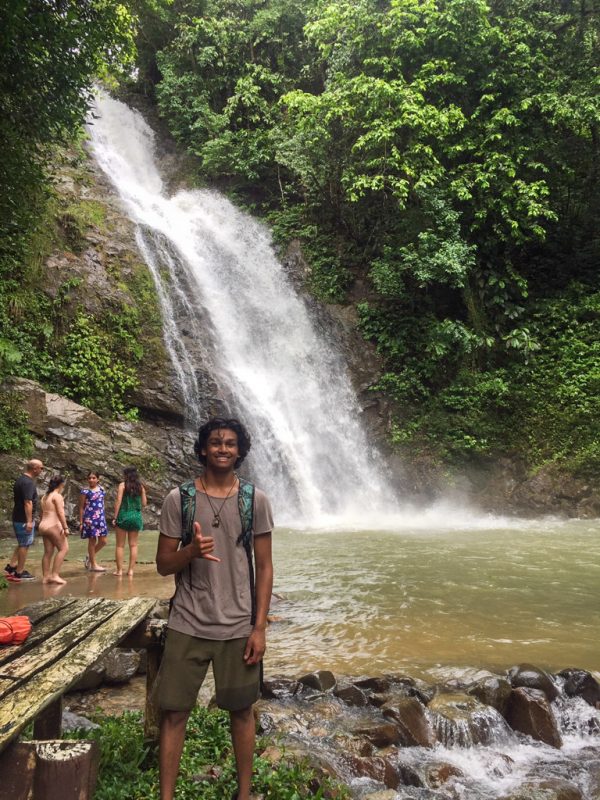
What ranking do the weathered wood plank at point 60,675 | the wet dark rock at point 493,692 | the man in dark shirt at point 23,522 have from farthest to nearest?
1. the man in dark shirt at point 23,522
2. the wet dark rock at point 493,692
3. the weathered wood plank at point 60,675

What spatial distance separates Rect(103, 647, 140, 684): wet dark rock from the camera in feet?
14.2

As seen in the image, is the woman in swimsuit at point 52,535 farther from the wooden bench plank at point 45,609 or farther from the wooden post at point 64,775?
the wooden post at point 64,775

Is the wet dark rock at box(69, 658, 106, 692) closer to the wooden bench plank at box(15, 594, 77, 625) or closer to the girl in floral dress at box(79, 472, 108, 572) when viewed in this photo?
the wooden bench plank at box(15, 594, 77, 625)

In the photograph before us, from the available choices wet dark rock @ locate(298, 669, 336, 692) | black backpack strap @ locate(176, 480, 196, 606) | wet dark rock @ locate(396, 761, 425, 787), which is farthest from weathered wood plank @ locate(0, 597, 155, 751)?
wet dark rock @ locate(396, 761, 425, 787)

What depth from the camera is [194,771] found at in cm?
301

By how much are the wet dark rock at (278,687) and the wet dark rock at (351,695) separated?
1.02 feet

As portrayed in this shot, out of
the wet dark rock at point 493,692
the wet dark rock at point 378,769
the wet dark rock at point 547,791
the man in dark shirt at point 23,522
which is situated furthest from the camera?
the man in dark shirt at point 23,522

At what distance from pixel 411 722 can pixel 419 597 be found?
3.07m

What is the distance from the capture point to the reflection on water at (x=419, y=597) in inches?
196

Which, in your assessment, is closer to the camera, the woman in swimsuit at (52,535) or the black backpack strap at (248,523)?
the black backpack strap at (248,523)

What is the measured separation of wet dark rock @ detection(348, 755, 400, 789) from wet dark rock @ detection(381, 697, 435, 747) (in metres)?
0.33

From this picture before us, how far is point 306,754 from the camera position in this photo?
3.36 metres

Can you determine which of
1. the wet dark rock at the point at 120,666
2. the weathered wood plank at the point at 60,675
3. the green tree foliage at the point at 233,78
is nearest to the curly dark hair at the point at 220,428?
the weathered wood plank at the point at 60,675

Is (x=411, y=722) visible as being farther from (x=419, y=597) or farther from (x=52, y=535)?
(x=52, y=535)
